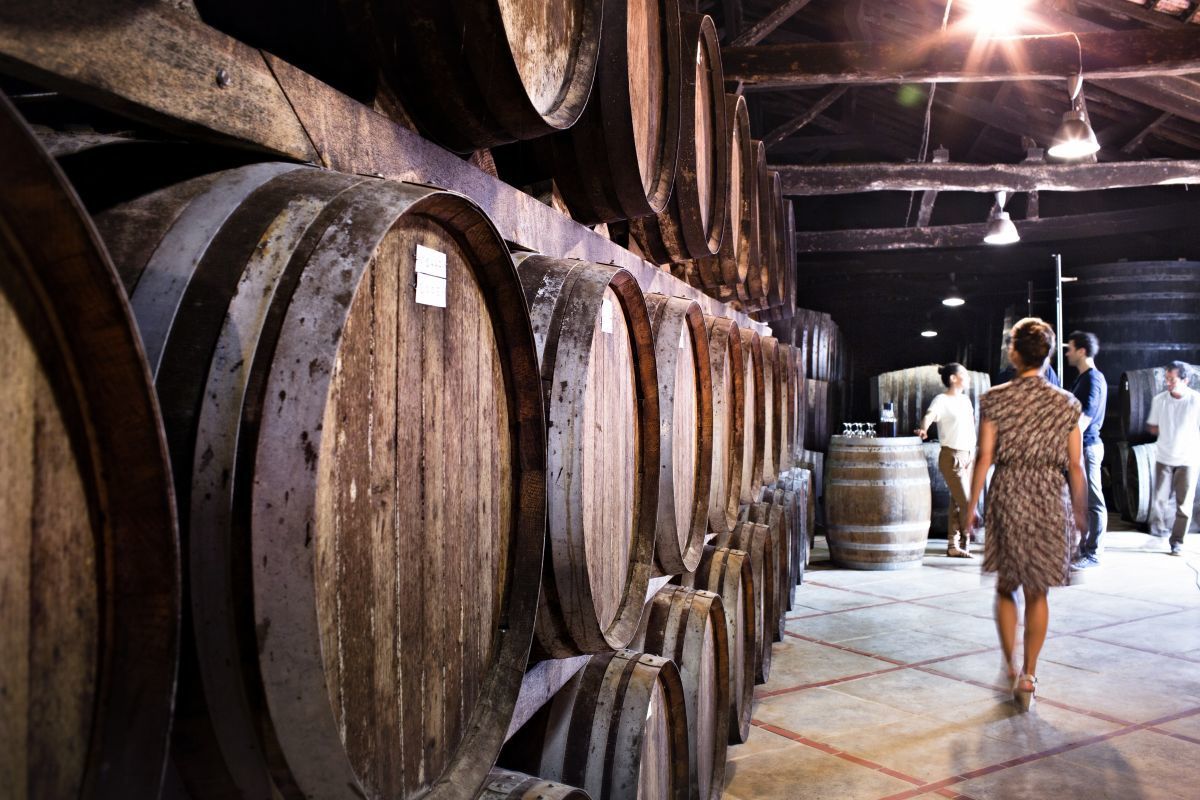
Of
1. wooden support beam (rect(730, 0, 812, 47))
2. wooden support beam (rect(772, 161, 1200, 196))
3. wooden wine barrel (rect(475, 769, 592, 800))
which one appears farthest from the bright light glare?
wooden wine barrel (rect(475, 769, 592, 800))

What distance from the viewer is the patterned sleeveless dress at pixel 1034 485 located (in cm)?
436

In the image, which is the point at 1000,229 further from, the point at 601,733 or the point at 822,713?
the point at 601,733

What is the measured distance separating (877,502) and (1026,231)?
6061 millimetres

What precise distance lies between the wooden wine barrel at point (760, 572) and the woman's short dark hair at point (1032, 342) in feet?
5.28

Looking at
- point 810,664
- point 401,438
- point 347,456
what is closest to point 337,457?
point 347,456

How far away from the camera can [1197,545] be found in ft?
30.7

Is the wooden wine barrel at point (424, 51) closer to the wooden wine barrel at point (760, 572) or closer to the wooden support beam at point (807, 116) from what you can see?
the wooden wine barrel at point (760, 572)

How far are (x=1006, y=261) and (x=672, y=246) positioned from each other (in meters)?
11.1

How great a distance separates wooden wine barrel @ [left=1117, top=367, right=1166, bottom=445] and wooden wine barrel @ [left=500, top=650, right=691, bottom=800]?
990cm

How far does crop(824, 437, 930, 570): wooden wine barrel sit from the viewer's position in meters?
7.29

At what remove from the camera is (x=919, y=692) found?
4562 millimetres

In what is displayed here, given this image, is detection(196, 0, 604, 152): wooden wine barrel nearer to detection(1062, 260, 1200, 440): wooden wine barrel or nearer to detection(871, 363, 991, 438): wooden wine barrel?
detection(871, 363, 991, 438): wooden wine barrel

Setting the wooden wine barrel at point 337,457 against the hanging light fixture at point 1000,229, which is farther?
the hanging light fixture at point 1000,229

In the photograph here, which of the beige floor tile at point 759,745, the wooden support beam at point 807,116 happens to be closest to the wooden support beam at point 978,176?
the wooden support beam at point 807,116
